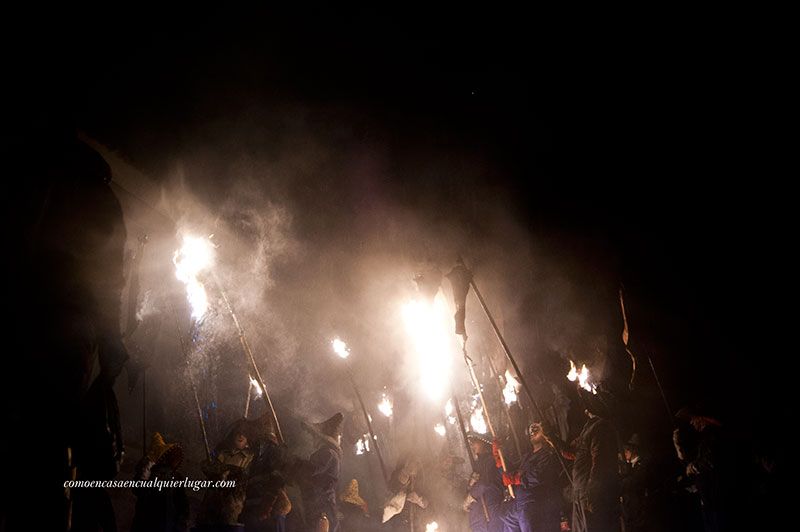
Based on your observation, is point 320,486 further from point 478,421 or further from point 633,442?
point 478,421

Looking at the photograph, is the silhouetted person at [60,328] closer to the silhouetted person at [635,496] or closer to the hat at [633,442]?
the silhouetted person at [635,496]

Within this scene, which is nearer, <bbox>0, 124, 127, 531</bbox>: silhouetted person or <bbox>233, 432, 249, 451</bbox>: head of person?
<bbox>0, 124, 127, 531</bbox>: silhouetted person

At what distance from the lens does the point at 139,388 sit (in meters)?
16.1

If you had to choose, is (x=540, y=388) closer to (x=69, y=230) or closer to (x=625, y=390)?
(x=625, y=390)

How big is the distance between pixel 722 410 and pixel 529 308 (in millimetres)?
8725

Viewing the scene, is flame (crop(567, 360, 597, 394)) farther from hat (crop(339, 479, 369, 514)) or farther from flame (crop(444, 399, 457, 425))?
flame (crop(444, 399, 457, 425))

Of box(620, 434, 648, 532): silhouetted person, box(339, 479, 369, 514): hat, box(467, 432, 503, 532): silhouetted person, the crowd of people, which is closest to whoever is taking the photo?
the crowd of people

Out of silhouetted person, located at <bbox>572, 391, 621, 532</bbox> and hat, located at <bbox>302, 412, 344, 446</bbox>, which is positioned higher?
hat, located at <bbox>302, 412, 344, 446</bbox>

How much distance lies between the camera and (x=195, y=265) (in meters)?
15.7

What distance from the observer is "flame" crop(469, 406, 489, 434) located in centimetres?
2306

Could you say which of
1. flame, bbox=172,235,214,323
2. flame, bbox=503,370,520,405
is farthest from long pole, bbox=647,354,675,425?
flame, bbox=172,235,214,323

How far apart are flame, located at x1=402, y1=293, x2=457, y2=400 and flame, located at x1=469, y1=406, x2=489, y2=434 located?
2.09m

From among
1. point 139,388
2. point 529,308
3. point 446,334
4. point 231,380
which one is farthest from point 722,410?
point 231,380

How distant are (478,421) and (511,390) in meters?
6.91
